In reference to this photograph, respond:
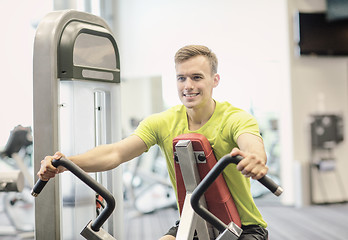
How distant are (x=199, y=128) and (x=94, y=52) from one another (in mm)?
681

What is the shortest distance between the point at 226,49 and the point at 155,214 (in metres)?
2.33

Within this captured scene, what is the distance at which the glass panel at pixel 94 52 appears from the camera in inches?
76.0

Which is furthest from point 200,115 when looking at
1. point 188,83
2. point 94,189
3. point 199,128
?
point 94,189

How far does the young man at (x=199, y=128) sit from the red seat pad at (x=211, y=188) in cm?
6

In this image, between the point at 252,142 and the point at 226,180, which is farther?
the point at 226,180

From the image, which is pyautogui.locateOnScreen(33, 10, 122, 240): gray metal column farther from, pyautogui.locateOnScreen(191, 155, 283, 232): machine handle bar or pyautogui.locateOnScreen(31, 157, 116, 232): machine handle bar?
pyautogui.locateOnScreen(191, 155, 283, 232): machine handle bar

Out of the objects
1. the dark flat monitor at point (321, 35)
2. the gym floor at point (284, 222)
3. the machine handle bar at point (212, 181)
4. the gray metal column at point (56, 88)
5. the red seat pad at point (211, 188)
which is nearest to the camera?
the machine handle bar at point (212, 181)

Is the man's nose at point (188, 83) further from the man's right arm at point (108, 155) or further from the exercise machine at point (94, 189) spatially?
the exercise machine at point (94, 189)

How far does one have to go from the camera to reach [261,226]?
1.79 m

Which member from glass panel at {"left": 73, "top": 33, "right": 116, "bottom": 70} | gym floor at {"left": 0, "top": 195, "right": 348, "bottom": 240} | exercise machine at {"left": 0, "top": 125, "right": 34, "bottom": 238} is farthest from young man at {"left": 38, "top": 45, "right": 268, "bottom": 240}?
gym floor at {"left": 0, "top": 195, "right": 348, "bottom": 240}

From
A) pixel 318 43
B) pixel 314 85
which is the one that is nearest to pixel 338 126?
pixel 314 85

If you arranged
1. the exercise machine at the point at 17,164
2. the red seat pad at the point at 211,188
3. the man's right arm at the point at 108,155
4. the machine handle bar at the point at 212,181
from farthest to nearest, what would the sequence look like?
the exercise machine at the point at 17,164 → the man's right arm at the point at 108,155 → the red seat pad at the point at 211,188 → the machine handle bar at the point at 212,181

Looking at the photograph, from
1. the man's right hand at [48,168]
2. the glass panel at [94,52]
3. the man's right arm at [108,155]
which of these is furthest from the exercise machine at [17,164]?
the man's right hand at [48,168]

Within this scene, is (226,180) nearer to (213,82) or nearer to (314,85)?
(213,82)
